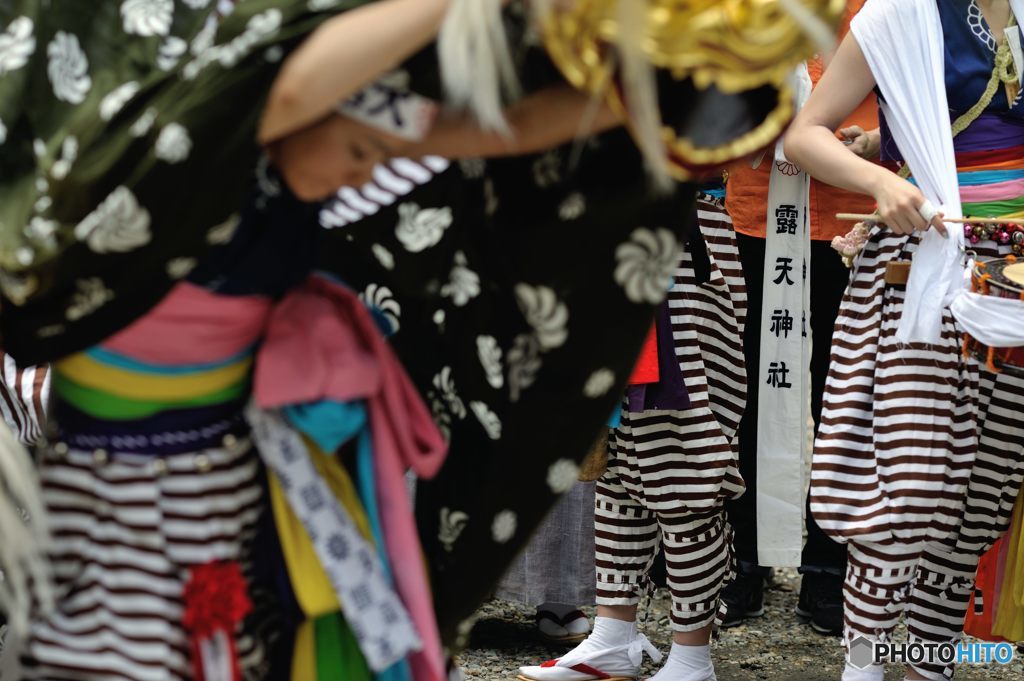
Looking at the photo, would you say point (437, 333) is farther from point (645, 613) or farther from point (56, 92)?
point (645, 613)

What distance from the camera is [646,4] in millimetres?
1530

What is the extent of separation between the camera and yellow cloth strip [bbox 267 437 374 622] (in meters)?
1.90

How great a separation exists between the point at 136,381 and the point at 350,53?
56 cm

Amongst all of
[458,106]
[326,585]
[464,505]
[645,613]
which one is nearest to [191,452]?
[326,585]

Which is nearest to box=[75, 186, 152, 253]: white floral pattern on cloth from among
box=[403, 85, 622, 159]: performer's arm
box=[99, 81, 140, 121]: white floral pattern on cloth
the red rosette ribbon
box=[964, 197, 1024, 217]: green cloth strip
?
box=[99, 81, 140, 121]: white floral pattern on cloth

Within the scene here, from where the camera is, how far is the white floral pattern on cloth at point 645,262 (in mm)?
1843

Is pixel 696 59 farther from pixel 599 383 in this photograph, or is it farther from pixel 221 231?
pixel 221 231

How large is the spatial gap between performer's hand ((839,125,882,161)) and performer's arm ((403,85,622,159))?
6.11ft

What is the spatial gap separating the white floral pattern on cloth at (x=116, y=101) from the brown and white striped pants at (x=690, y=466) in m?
1.73

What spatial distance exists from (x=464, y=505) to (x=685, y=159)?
2.35 ft

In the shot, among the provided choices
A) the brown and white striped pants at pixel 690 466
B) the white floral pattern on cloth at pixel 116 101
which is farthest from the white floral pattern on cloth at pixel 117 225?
the brown and white striped pants at pixel 690 466

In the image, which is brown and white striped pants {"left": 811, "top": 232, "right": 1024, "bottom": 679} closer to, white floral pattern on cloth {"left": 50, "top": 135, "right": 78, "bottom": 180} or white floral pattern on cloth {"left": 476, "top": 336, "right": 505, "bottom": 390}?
white floral pattern on cloth {"left": 476, "top": 336, "right": 505, "bottom": 390}

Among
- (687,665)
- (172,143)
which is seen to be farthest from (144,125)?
(687,665)

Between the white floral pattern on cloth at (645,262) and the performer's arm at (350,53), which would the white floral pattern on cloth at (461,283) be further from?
the performer's arm at (350,53)
